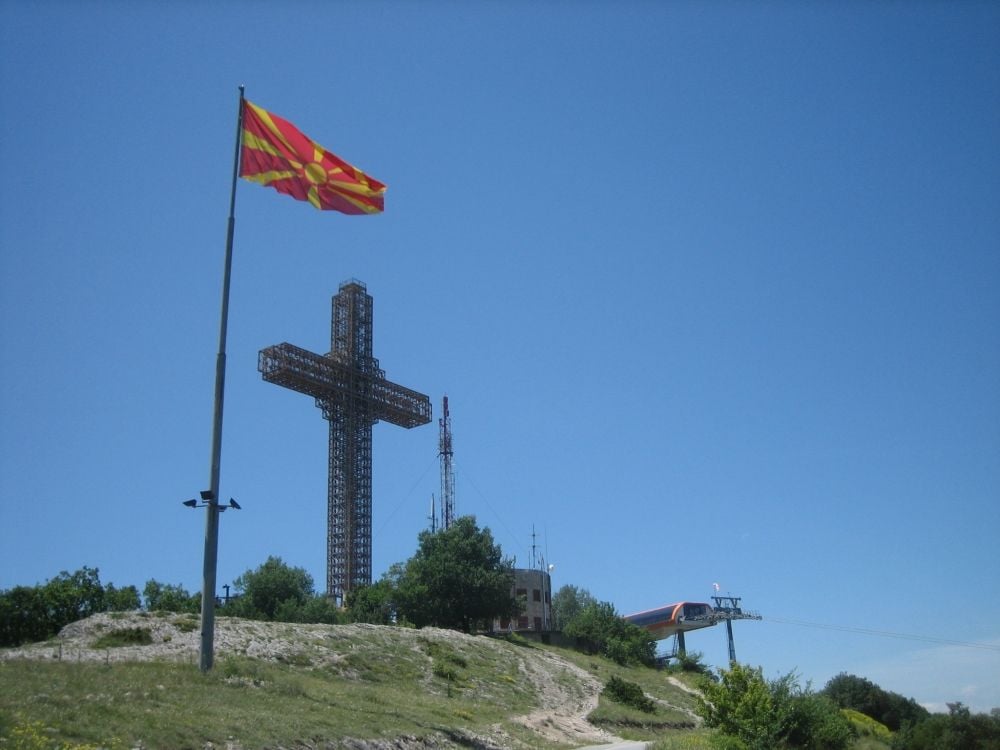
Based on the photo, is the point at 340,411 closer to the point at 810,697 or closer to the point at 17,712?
the point at 810,697

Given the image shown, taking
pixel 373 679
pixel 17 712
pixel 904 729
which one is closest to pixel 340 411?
pixel 373 679

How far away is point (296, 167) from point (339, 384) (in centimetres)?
5315

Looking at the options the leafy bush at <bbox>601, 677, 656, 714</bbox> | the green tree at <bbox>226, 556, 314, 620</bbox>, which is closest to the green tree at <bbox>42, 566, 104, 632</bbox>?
the green tree at <bbox>226, 556, 314, 620</bbox>

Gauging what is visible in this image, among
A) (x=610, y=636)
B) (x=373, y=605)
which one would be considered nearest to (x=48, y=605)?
(x=373, y=605)

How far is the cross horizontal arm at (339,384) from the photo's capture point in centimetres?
7544

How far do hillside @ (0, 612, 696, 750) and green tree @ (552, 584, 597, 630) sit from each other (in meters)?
65.1

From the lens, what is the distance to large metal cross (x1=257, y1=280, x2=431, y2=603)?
76.7 meters

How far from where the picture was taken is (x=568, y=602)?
125 meters

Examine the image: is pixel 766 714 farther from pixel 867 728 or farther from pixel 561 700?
pixel 867 728

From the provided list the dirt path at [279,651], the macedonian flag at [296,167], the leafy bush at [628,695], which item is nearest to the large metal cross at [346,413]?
the dirt path at [279,651]

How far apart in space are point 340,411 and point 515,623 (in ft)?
124

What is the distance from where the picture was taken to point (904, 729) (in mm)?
46281

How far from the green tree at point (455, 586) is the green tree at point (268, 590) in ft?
30.1

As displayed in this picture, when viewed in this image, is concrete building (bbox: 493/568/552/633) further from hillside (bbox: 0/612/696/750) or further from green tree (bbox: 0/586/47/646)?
green tree (bbox: 0/586/47/646)
